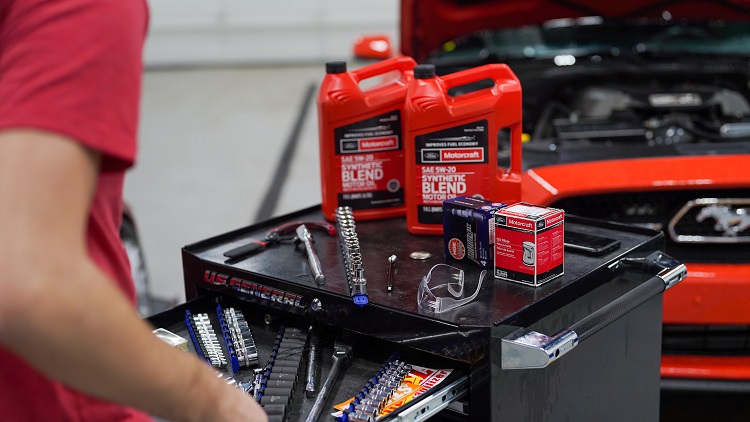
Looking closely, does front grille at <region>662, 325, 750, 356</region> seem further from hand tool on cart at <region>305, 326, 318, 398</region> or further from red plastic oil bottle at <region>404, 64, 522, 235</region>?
hand tool on cart at <region>305, 326, 318, 398</region>

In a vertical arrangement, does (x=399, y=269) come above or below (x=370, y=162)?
below

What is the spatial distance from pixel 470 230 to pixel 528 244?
121 mm

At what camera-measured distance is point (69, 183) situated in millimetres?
629

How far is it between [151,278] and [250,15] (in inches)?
242

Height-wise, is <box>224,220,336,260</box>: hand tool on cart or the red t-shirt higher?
the red t-shirt

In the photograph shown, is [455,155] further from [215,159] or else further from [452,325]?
[215,159]

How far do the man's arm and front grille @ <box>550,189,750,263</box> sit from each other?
1375 mm

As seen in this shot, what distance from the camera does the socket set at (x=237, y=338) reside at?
1201 mm

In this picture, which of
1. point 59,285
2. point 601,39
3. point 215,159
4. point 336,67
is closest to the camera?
point 59,285

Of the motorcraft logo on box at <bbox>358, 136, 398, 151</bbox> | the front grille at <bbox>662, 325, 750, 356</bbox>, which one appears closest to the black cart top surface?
the motorcraft logo on box at <bbox>358, 136, 398, 151</bbox>

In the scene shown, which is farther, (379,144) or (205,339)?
(379,144)

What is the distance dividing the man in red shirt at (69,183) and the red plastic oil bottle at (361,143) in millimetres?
841

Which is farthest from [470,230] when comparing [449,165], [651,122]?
[651,122]

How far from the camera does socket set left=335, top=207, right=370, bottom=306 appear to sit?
3.85ft
